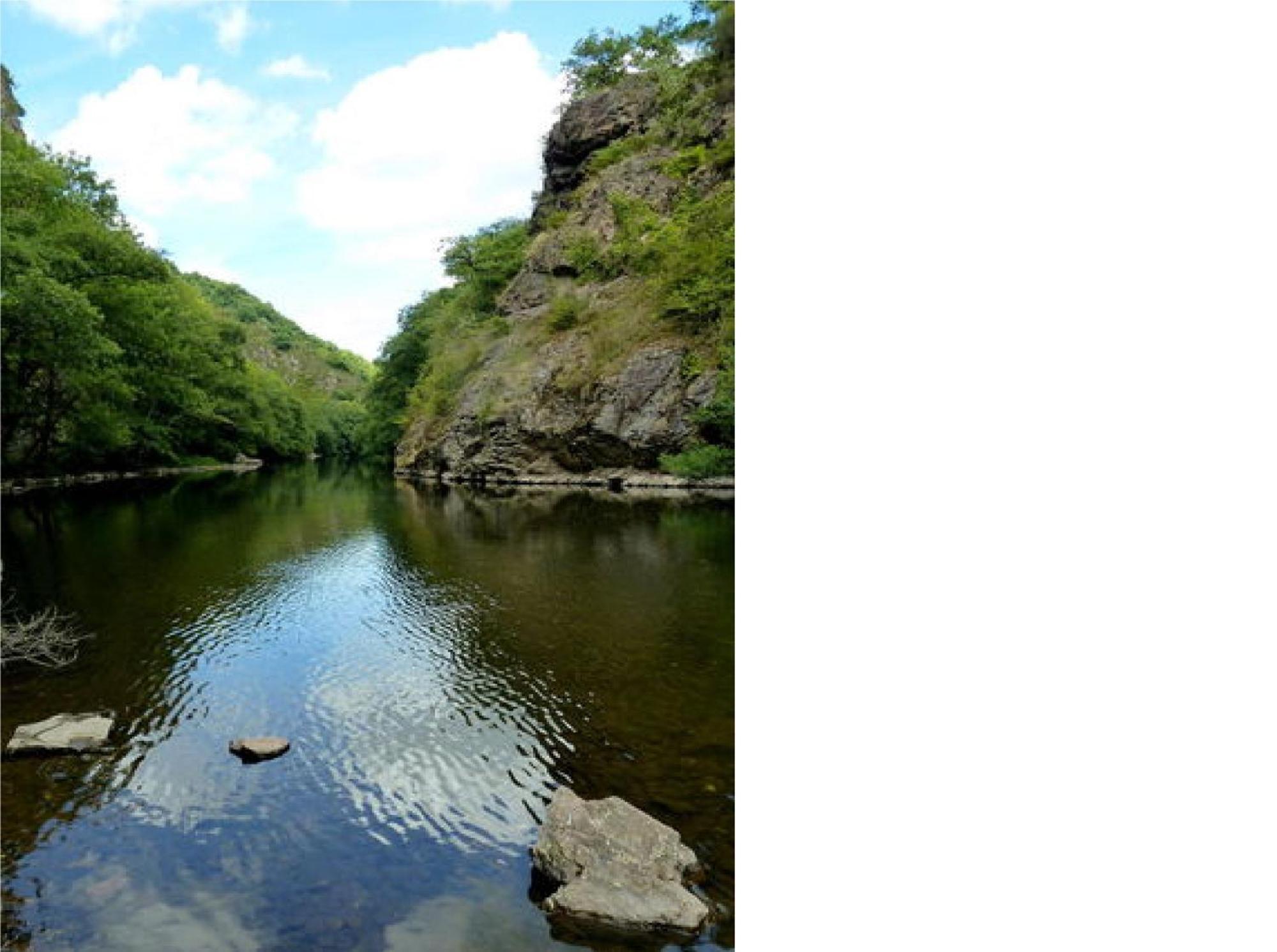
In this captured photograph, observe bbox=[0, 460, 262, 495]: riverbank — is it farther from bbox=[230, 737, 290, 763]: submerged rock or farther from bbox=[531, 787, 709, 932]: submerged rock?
bbox=[531, 787, 709, 932]: submerged rock

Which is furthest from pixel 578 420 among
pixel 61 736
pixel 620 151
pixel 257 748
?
pixel 61 736

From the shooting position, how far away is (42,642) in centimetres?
963

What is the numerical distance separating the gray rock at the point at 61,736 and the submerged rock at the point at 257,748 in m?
1.29

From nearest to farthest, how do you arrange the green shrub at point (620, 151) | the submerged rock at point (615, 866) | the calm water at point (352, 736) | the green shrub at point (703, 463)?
the submerged rock at point (615, 866)
the calm water at point (352, 736)
the green shrub at point (703, 463)
the green shrub at point (620, 151)

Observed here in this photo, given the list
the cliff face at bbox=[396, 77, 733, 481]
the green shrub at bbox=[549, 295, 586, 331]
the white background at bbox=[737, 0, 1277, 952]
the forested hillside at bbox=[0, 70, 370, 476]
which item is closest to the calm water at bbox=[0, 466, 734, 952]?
the white background at bbox=[737, 0, 1277, 952]

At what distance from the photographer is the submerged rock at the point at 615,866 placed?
4863mm

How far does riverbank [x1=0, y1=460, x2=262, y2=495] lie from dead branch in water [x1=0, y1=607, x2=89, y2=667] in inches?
983

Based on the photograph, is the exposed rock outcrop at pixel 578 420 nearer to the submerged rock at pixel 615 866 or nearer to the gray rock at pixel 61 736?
the gray rock at pixel 61 736

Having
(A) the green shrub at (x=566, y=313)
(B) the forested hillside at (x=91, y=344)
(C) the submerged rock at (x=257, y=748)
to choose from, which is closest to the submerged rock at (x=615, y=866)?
(C) the submerged rock at (x=257, y=748)

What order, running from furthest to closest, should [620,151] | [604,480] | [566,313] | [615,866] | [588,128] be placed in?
[588,128], [620,151], [566,313], [604,480], [615,866]

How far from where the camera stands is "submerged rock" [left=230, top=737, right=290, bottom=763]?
7488 mm

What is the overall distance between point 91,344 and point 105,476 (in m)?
21.3

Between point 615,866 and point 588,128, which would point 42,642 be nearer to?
point 615,866

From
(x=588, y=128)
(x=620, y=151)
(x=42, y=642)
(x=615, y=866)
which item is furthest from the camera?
(x=588, y=128)
